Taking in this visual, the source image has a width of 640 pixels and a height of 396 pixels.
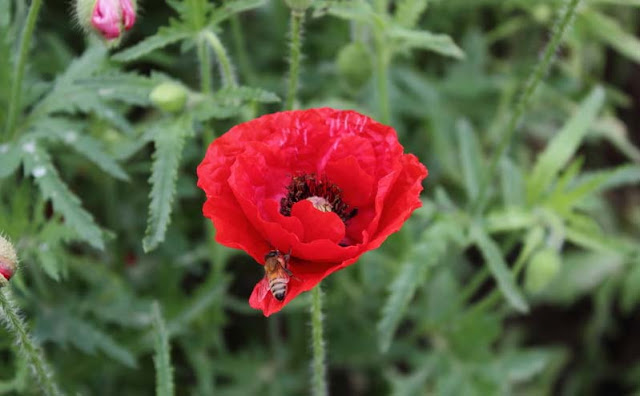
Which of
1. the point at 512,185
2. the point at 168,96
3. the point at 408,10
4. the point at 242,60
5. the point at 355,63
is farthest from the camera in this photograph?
the point at 242,60

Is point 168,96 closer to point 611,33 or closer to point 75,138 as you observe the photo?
point 75,138

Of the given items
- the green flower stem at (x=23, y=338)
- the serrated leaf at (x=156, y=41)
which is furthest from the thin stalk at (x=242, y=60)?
the green flower stem at (x=23, y=338)

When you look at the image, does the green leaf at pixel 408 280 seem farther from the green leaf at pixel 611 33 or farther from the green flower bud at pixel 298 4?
the green leaf at pixel 611 33

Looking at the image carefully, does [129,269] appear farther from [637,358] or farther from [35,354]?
[637,358]

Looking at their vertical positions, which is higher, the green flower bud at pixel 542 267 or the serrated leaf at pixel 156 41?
the serrated leaf at pixel 156 41

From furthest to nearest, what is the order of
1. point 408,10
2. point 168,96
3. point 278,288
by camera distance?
point 408,10 → point 168,96 → point 278,288

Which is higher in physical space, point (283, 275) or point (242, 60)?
point (283, 275)

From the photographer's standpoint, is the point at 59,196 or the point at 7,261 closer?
the point at 7,261

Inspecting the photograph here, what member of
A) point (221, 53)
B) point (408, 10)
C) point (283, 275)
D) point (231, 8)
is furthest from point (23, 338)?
point (408, 10)

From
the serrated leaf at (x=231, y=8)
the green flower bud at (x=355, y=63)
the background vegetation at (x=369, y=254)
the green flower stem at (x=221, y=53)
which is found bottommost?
the background vegetation at (x=369, y=254)
